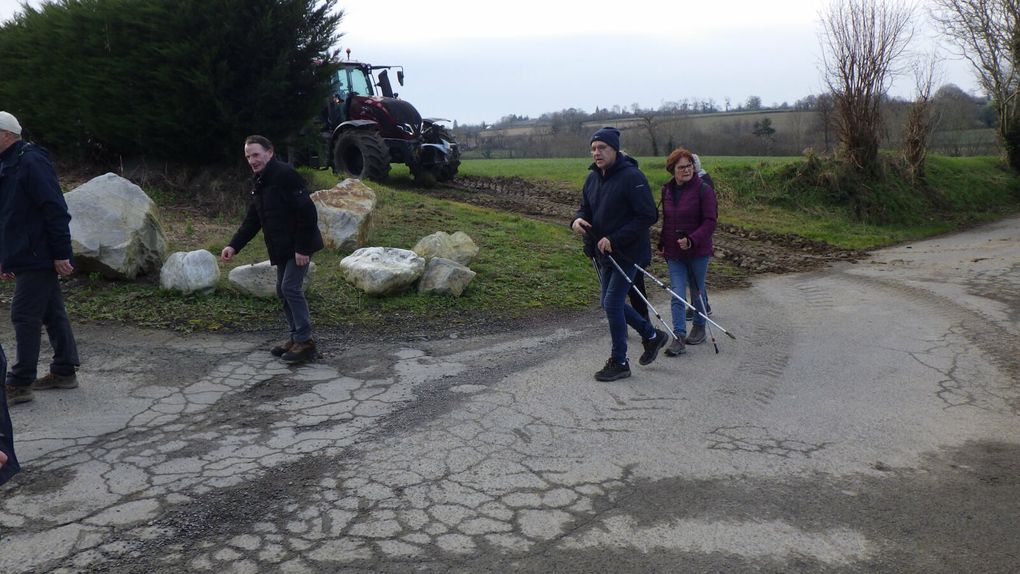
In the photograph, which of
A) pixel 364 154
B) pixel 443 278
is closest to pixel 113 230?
pixel 443 278

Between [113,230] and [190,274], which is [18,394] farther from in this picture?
[113,230]

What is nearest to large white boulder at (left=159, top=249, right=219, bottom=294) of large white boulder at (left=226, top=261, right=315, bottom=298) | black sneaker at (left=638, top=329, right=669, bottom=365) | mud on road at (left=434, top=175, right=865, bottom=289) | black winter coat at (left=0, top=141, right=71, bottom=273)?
large white boulder at (left=226, top=261, right=315, bottom=298)

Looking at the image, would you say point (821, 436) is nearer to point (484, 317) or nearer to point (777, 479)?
point (777, 479)

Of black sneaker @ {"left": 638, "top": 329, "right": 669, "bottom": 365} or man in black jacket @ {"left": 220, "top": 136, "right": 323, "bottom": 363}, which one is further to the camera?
black sneaker @ {"left": 638, "top": 329, "right": 669, "bottom": 365}

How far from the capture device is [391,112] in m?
18.3

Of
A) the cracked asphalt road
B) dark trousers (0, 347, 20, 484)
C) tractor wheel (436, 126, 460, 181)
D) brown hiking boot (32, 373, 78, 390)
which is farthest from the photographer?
tractor wheel (436, 126, 460, 181)

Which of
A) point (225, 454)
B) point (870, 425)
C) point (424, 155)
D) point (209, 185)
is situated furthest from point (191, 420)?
point (424, 155)

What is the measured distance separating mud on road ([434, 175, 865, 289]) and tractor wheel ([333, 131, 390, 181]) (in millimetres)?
1300

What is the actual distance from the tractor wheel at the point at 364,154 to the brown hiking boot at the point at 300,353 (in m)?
10.6

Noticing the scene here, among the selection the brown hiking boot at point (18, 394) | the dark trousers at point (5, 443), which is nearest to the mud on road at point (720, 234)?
the brown hiking boot at point (18, 394)

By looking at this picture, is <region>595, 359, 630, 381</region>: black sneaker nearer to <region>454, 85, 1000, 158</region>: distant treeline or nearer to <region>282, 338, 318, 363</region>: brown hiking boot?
<region>282, 338, 318, 363</region>: brown hiking boot

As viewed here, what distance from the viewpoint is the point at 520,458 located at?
4.76m

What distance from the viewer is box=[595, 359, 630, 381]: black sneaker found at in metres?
6.29

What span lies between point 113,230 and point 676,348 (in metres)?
5.85
